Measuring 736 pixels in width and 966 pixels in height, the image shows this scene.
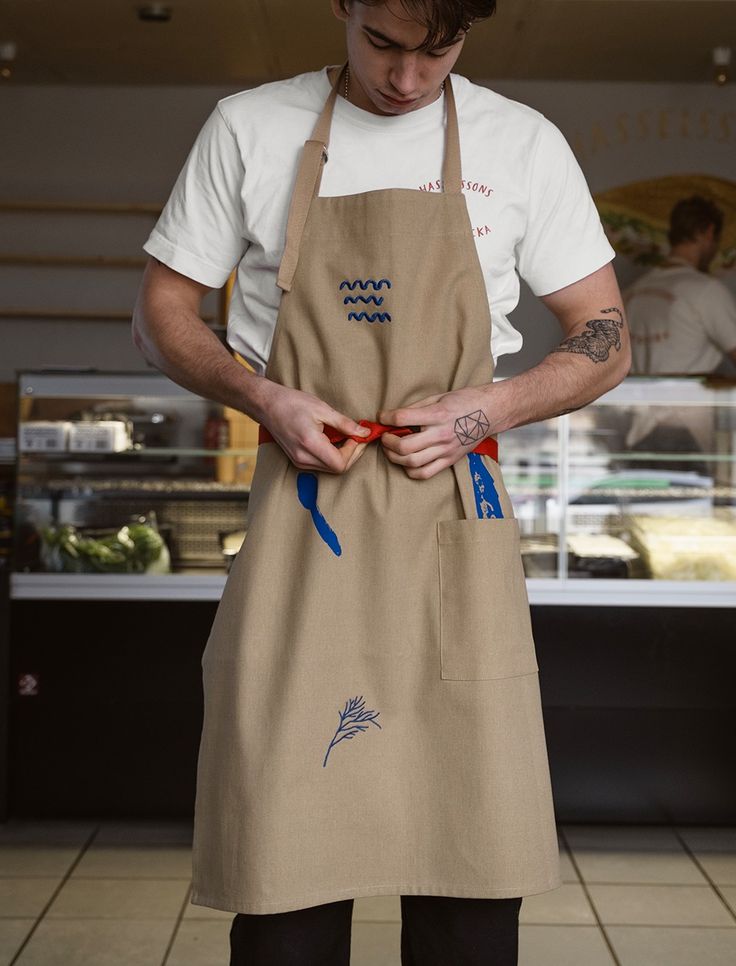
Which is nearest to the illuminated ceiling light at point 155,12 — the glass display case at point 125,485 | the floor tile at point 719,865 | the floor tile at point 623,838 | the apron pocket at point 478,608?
the glass display case at point 125,485

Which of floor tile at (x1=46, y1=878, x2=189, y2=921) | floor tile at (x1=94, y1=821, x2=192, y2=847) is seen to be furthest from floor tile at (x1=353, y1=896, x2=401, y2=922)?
floor tile at (x1=94, y1=821, x2=192, y2=847)

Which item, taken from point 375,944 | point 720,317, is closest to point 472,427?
point 375,944

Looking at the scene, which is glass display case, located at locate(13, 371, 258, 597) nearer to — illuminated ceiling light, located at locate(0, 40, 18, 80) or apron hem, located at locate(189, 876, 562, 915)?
apron hem, located at locate(189, 876, 562, 915)

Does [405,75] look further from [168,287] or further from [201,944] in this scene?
[201,944]

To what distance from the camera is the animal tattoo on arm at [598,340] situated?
1.48 m

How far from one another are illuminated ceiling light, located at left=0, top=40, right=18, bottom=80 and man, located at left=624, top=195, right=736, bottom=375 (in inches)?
116

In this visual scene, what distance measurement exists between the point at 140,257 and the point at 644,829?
12.2ft

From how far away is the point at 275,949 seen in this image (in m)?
1.34

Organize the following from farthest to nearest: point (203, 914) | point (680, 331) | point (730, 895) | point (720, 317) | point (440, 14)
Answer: point (680, 331)
point (720, 317)
point (730, 895)
point (203, 914)
point (440, 14)

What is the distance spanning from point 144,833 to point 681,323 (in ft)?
9.23

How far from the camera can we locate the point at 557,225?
1.49 meters

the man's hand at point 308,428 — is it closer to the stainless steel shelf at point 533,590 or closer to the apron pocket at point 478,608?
the apron pocket at point 478,608

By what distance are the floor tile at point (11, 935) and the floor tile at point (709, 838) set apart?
1.74 metres

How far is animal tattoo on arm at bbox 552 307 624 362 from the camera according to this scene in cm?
148
